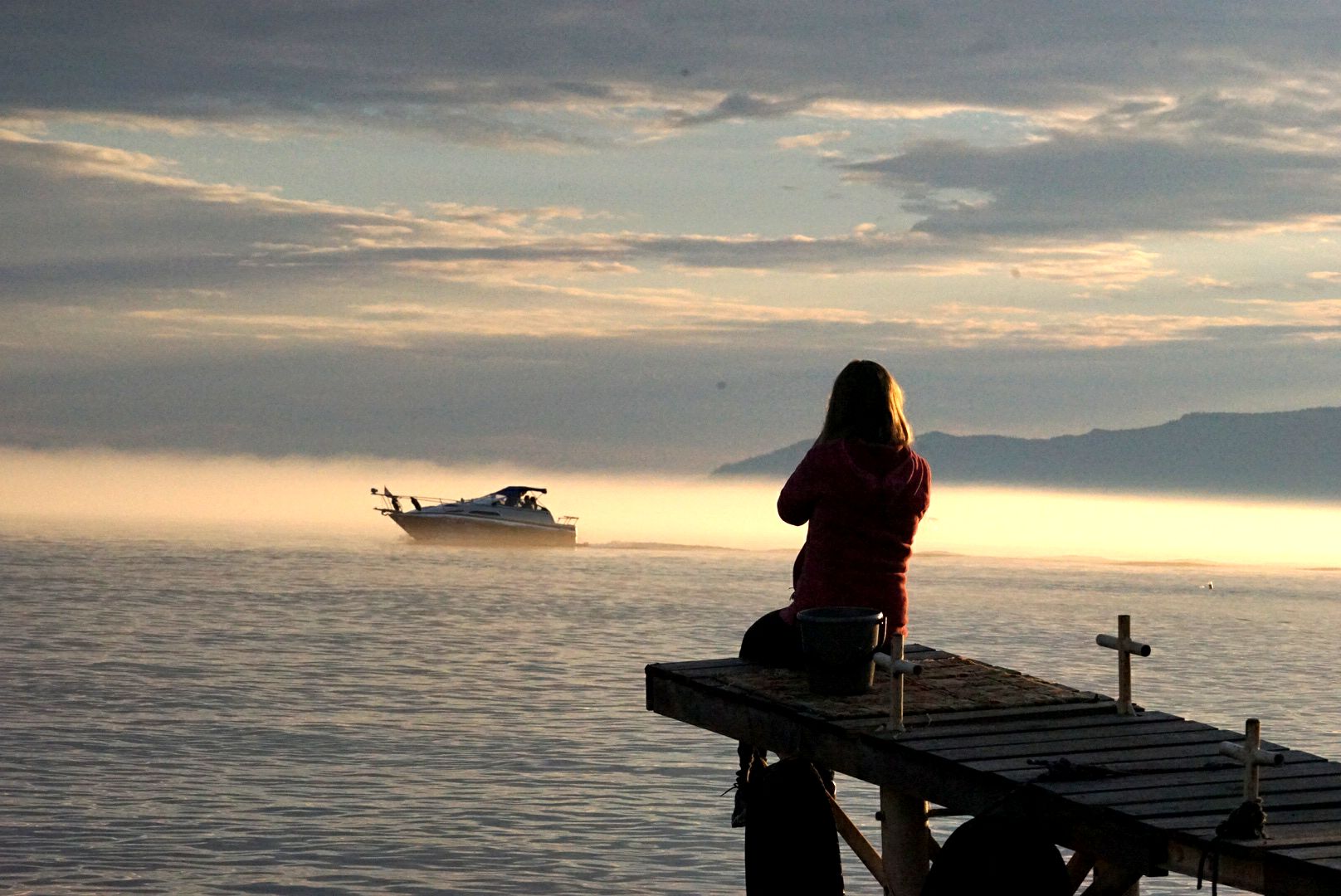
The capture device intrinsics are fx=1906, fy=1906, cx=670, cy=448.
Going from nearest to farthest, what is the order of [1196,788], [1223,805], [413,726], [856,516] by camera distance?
[1223,805], [1196,788], [856,516], [413,726]

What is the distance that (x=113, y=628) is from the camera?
52375 millimetres

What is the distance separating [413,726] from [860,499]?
18276mm

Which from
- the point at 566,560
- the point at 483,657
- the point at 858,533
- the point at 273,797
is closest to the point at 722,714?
the point at 858,533

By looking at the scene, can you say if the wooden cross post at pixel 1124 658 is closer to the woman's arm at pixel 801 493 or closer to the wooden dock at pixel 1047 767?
the wooden dock at pixel 1047 767

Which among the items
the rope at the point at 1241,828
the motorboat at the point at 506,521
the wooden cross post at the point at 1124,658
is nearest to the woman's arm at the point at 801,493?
the wooden cross post at the point at 1124,658

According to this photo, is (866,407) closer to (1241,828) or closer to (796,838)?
(796,838)

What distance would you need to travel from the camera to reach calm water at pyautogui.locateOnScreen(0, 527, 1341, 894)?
55.2 ft

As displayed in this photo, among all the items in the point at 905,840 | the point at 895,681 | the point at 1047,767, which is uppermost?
the point at 895,681

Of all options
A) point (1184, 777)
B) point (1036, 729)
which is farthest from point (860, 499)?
point (1184, 777)

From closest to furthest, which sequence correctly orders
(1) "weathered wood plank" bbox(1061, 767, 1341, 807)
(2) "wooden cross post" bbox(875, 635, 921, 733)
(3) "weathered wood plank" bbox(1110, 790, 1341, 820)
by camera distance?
(3) "weathered wood plank" bbox(1110, 790, 1341, 820)
(1) "weathered wood plank" bbox(1061, 767, 1341, 807)
(2) "wooden cross post" bbox(875, 635, 921, 733)

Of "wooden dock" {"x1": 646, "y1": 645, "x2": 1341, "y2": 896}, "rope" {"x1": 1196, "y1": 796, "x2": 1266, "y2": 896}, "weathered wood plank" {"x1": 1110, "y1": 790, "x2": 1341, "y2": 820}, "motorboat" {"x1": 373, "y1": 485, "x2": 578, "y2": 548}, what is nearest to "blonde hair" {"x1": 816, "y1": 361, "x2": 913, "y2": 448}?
"wooden dock" {"x1": 646, "y1": 645, "x2": 1341, "y2": 896}

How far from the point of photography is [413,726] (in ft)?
92.0

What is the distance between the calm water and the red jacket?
5.36 metres

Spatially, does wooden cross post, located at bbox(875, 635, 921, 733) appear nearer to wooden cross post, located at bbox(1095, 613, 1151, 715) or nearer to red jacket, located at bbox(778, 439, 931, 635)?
red jacket, located at bbox(778, 439, 931, 635)
